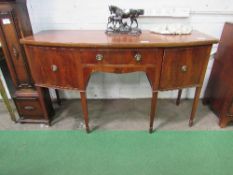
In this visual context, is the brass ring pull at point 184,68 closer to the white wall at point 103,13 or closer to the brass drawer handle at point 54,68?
the white wall at point 103,13

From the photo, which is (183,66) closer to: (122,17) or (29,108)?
(122,17)

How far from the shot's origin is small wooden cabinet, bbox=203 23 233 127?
1517mm

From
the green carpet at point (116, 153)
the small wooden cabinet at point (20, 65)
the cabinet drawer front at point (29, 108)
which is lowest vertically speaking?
the green carpet at point (116, 153)

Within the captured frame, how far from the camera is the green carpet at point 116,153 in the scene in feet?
4.08

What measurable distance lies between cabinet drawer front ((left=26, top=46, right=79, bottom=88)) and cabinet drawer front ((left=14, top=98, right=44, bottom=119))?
305 mm

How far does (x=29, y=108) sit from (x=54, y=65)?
601 mm

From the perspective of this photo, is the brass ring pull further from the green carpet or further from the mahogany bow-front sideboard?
the green carpet

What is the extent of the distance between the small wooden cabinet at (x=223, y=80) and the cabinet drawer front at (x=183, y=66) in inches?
14.6

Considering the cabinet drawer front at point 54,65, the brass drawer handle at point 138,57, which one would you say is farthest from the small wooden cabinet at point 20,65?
the brass drawer handle at point 138,57

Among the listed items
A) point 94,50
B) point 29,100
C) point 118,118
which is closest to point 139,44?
point 94,50

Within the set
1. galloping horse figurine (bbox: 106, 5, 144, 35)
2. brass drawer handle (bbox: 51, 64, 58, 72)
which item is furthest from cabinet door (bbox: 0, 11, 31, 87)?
galloping horse figurine (bbox: 106, 5, 144, 35)

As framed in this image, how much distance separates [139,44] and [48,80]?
76cm

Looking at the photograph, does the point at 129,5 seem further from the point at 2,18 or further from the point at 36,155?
the point at 36,155

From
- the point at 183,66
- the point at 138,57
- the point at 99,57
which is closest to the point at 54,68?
the point at 99,57
